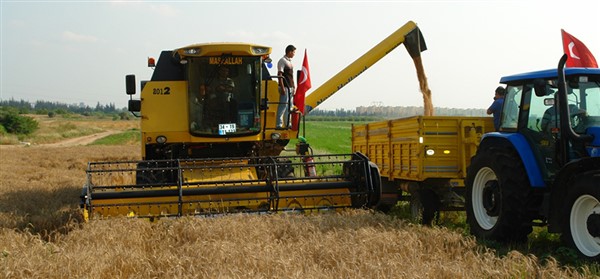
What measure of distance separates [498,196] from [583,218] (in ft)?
4.14

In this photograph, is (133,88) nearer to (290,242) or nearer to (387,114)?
(290,242)

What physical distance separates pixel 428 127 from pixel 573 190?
10.3ft

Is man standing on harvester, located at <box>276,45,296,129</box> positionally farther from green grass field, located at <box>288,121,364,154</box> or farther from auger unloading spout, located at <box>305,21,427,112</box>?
auger unloading spout, located at <box>305,21,427,112</box>

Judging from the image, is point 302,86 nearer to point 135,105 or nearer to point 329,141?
point 135,105

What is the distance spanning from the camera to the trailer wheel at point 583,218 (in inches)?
214

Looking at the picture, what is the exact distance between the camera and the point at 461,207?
346 inches

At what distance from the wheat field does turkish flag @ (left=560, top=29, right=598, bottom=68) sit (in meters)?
4.11

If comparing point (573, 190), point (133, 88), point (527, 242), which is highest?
point (133, 88)

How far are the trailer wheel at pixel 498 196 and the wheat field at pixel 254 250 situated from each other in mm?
471

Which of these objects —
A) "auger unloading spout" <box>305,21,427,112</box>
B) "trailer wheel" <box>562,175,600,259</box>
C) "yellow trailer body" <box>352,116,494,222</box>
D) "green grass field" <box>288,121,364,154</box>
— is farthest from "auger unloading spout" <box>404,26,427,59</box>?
"trailer wheel" <box>562,175,600,259</box>

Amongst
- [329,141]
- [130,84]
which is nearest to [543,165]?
[130,84]

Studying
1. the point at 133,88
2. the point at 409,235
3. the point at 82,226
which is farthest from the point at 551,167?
the point at 133,88

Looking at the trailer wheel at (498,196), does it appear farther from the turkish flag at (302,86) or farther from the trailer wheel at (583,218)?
the turkish flag at (302,86)

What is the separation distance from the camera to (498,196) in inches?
270
